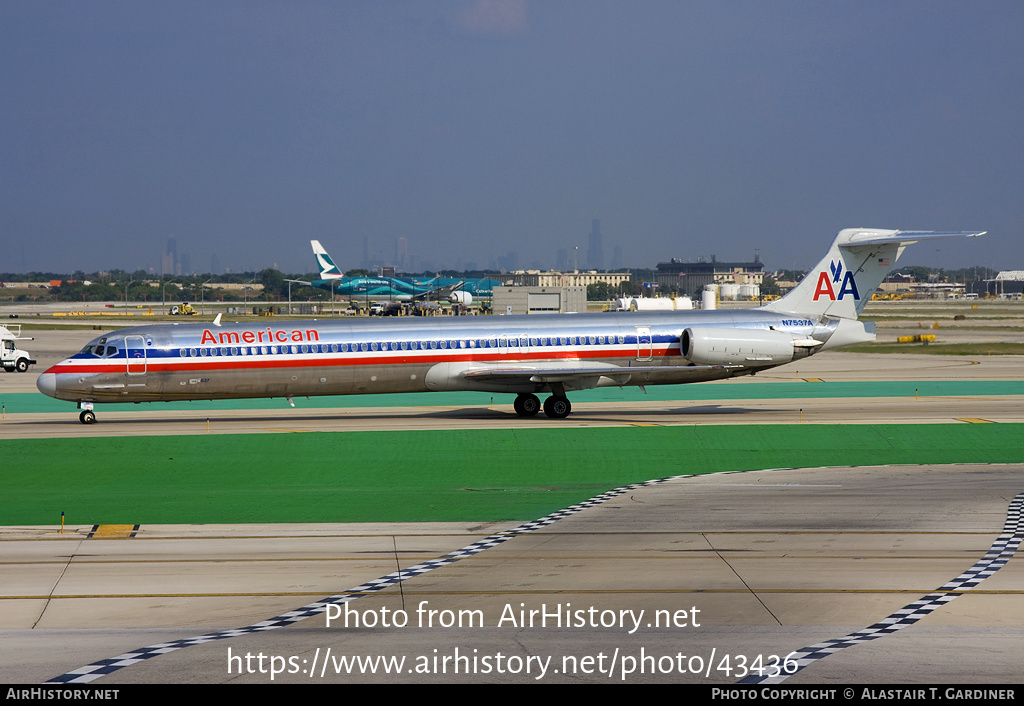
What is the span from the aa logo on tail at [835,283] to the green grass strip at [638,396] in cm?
513

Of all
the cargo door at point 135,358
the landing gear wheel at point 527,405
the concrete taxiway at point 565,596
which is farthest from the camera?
the landing gear wheel at point 527,405

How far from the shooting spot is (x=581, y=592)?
45.5 ft

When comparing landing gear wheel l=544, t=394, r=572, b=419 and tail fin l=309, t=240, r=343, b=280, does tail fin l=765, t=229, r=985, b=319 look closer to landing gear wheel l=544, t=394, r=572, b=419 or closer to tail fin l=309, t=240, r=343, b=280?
landing gear wheel l=544, t=394, r=572, b=419

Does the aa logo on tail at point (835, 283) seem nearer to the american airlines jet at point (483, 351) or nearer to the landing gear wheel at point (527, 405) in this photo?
the american airlines jet at point (483, 351)

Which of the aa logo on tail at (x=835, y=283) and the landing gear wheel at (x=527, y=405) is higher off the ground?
the aa logo on tail at (x=835, y=283)

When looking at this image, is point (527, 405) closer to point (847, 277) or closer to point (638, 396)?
point (638, 396)

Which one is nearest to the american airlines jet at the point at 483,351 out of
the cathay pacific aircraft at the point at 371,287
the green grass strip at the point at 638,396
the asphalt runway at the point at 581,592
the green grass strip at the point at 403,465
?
the green grass strip at the point at 403,465

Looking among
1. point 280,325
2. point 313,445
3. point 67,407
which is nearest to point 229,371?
point 280,325

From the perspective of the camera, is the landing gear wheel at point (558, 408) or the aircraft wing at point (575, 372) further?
the landing gear wheel at point (558, 408)

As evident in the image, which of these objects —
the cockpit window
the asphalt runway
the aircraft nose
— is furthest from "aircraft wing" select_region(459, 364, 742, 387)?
the aircraft nose

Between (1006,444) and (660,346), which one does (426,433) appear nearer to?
(660,346)

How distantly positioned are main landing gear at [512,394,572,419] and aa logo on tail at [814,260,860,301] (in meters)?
9.77

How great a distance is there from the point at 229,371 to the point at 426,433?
6.77m

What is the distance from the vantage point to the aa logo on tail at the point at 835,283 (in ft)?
118
